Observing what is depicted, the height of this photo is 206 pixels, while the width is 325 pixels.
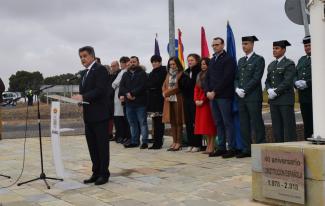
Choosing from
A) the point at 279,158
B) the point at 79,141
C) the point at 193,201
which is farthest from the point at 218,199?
the point at 79,141

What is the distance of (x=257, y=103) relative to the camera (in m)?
9.06

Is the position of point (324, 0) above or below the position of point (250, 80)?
above

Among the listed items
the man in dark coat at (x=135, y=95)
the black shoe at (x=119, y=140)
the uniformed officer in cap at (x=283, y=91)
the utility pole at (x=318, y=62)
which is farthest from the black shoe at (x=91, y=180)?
the black shoe at (x=119, y=140)

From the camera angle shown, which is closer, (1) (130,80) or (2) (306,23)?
(2) (306,23)

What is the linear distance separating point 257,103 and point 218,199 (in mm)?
3389

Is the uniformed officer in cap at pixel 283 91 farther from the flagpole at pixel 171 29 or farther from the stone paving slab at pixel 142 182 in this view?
the flagpole at pixel 171 29

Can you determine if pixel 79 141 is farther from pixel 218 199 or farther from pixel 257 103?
pixel 218 199

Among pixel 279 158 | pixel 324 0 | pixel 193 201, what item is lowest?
pixel 193 201

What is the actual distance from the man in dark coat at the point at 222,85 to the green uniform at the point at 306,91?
122 cm

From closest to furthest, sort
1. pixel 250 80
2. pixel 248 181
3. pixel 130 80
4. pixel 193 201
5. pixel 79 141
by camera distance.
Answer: pixel 193 201 < pixel 248 181 < pixel 250 80 < pixel 130 80 < pixel 79 141

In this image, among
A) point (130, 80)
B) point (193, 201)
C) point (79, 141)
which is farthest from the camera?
point (79, 141)

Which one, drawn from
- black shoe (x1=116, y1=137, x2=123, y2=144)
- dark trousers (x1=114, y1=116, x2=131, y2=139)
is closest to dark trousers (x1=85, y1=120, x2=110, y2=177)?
dark trousers (x1=114, y1=116, x2=131, y2=139)

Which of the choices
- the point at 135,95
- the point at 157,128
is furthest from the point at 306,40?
the point at 135,95

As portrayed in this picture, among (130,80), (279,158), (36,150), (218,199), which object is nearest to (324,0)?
(279,158)
